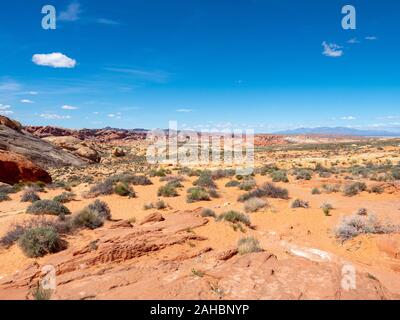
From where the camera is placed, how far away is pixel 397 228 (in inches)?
421

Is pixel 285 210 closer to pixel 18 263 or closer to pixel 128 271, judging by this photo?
pixel 128 271

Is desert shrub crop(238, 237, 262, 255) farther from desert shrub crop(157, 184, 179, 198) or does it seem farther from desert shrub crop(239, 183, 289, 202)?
desert shrub crop(157, 184, 179, 198)

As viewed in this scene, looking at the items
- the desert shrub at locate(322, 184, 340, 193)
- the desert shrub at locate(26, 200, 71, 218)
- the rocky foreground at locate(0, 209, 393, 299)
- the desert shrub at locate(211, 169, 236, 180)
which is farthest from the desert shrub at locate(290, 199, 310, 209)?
the desert shrub at locate(211, 169, 236, 180)

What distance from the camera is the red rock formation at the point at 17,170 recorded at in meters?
23.1

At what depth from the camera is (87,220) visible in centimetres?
1142

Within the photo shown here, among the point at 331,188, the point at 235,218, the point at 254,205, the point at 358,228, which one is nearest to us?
the point at 358,228

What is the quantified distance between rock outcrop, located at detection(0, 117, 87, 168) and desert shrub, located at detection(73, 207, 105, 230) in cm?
2239

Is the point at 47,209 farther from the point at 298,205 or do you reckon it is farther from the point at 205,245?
the point at 298,205

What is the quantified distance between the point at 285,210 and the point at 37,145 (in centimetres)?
3075

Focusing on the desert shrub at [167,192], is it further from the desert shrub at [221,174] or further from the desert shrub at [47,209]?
the desert shrub at [221,174]

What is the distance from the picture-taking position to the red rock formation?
23.1 metres

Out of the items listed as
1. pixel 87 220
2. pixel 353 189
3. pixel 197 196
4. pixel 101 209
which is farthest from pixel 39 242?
pixel 353 189

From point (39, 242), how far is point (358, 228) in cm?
969
